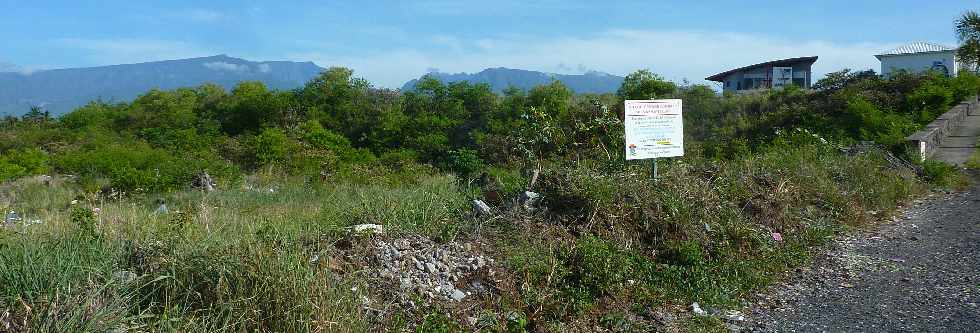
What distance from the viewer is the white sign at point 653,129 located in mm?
7531

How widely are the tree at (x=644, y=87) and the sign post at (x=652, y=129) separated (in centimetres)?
1346

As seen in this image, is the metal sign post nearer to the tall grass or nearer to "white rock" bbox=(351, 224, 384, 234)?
"white rock" bbox=(351, 224, 384, 234)

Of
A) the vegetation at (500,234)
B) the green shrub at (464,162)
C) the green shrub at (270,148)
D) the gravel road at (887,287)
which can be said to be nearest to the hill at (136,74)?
the green shrub at (270,148)

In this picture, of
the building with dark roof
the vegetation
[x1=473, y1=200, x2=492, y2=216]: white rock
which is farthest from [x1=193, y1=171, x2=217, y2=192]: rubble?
the building with dark roof

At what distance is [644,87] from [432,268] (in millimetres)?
17494

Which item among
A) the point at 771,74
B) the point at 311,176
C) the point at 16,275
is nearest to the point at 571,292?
the point at 16,275

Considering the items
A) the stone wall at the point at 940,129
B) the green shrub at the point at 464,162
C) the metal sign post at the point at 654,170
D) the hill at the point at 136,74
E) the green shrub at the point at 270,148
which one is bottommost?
the green shrub at the point at 464,162

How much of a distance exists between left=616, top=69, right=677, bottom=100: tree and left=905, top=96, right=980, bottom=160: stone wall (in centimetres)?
763

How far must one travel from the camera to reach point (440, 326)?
436 centimetres

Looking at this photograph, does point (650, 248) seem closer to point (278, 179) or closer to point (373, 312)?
point (373, 312)

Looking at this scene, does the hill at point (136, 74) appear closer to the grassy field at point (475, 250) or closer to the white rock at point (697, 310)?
the grassy field at point (475, 250)

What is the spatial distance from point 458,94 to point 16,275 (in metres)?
19.9

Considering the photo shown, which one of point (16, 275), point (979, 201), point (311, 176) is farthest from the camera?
point (311, 176)

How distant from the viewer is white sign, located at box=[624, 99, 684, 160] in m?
7.53
